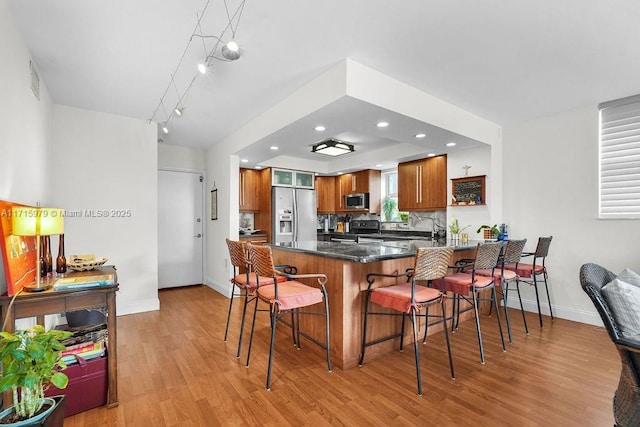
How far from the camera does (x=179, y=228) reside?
5.42 metres

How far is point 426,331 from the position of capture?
2.97m

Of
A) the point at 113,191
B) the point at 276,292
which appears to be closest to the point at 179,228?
the point at 113,191

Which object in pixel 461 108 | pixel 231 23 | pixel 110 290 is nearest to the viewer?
pixel 110 290

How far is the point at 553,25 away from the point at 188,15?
8.29ft

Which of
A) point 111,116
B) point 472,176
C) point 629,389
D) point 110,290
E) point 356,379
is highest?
point 111,116

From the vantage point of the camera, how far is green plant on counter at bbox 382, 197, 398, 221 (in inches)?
242

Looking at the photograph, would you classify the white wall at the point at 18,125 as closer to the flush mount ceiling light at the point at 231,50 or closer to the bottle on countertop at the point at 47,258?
the bottle on countertop at the point at 47,258

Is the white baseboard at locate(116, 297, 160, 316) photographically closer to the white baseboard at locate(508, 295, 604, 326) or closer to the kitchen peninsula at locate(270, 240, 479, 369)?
the kitchen peninsula at locate(270, 240, 479, 369)

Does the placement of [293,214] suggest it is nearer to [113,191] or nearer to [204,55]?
[113,191]

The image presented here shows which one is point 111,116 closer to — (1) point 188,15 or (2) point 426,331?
(1) point 188,15

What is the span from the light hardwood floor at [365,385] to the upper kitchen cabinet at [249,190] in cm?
298

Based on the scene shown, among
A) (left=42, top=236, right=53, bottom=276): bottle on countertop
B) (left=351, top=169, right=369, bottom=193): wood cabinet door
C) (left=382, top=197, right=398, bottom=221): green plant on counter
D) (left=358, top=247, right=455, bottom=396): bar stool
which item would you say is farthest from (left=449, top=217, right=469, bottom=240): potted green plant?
(left=42, top=236, right=53, bottom=276): bottle on countertop

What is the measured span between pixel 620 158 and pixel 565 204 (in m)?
0.69

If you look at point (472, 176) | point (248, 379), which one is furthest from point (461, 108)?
point (248, 379)
